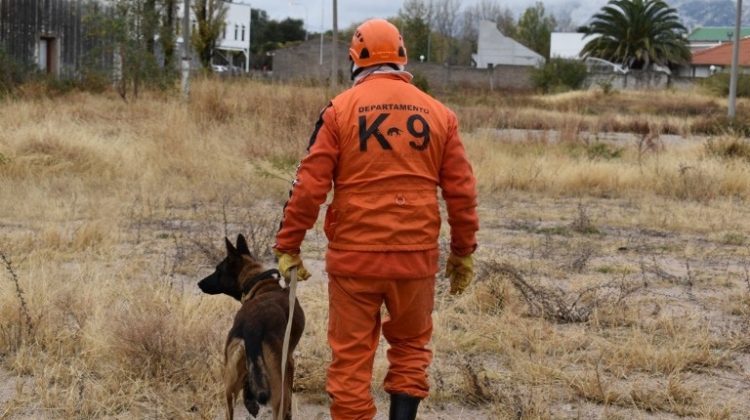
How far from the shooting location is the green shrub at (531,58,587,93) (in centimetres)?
5425

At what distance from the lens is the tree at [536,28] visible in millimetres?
96188

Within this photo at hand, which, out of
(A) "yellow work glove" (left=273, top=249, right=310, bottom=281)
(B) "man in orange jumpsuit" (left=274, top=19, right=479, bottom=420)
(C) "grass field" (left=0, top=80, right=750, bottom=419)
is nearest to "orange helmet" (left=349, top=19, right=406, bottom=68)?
(B) "man in orange jumpsuit" (left=274, top=19, right=479, bottom=420)

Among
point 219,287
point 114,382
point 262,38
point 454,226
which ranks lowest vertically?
point 114,382

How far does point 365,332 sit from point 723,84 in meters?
47.8

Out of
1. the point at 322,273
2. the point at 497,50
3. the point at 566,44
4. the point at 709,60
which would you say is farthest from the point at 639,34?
the point at 322,273

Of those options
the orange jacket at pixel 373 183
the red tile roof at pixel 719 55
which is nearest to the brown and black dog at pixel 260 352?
the orange jacket at pixel 373 183

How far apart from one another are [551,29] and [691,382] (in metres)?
103

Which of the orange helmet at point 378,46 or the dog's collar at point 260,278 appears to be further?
the dog's collar at point 260,278

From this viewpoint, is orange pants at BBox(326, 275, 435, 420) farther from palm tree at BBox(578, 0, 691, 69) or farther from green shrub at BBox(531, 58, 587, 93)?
palm tree at BBox(578, 0, 691, 69)

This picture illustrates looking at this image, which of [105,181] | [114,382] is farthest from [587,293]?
[105,181]

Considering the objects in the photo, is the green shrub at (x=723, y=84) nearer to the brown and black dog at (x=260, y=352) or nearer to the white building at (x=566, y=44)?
the white building at (x=566, y=44)

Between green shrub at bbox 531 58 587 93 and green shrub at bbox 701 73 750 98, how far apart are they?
21.5ft

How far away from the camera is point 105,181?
12086 mm

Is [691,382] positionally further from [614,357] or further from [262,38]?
[262,38]
